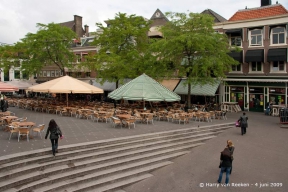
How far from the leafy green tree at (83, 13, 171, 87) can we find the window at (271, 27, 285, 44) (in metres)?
12.8

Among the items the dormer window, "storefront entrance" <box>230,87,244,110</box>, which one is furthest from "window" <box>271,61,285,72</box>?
the dormer window

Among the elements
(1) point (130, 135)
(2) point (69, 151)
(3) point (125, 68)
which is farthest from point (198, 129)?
(3) point (125, 68)

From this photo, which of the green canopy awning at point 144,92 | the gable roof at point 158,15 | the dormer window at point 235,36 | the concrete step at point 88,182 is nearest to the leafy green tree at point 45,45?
the gable roof at point 158,15

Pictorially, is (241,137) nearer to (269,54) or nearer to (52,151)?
(52,151)

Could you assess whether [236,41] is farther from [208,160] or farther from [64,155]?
[64,155]

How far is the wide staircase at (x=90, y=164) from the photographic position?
29.5 ft

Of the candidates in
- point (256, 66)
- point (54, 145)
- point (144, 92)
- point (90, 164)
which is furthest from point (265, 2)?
point (54, 145)

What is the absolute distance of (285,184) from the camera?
991cm

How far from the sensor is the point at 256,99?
28891 millimetres

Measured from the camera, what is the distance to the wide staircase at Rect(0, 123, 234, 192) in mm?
8977

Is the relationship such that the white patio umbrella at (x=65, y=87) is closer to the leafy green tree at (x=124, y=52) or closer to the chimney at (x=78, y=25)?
the leafy green tree at (x=124, y=52)

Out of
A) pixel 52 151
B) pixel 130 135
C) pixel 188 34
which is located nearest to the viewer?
pixel 52 151

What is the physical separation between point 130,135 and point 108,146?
7.61 ft

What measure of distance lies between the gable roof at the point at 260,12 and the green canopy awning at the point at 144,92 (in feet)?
51.4
